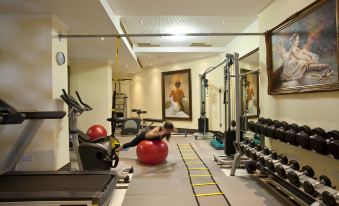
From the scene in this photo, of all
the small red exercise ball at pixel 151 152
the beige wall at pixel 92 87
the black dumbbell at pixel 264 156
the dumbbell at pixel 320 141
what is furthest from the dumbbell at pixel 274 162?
the beige wall at pixel 92 87

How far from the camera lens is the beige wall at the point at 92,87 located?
22.7 feet

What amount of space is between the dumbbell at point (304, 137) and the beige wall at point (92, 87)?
17.8ft

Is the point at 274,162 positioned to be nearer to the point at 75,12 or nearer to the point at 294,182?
the point at 294,182

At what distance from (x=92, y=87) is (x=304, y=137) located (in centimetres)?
582

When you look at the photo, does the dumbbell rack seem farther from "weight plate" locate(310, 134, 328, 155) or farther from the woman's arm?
the woman's arm

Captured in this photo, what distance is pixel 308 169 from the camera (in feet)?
7.65

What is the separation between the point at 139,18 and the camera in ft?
16.6

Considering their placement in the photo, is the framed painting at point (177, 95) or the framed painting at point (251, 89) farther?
the framed painting at point (177, 95)

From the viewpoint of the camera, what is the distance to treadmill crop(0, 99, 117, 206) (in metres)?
2.15

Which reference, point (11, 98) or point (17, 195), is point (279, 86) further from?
point (11, 98)

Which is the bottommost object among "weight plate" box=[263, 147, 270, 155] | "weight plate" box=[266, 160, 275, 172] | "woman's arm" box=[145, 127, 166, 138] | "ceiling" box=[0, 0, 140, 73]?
"weight plate" box=[266, 160, 275, 172]

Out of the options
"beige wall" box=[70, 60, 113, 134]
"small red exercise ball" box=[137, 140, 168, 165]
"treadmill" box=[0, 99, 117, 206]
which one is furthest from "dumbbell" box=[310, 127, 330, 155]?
"beige wall" box=[70, 60, 113, 134]

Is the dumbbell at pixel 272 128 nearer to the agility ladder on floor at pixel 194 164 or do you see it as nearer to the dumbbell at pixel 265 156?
the dumbbell at pixel 265 156

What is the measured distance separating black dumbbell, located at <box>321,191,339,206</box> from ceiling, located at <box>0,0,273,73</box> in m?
2.73
